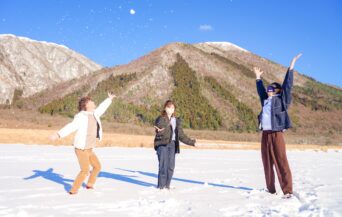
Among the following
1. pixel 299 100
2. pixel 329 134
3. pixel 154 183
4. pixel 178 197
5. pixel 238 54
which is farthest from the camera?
pixel 238 54

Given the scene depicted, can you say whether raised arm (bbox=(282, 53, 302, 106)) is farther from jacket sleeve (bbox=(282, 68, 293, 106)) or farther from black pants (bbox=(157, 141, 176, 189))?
black pants (bbox=(157, 141, 176, 189))

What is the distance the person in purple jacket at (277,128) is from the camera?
7.98 m

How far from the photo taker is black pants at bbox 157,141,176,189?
905 centimetres

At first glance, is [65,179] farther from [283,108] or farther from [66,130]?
[283,108]

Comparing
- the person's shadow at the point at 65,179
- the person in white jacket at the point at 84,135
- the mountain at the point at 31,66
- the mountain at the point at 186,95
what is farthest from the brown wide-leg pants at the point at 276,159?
the mountain at the point at 31,66

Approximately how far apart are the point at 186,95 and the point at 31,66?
339 feet

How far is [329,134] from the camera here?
75375mm

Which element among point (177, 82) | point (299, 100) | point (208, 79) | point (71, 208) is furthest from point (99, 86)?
point (71, 208)

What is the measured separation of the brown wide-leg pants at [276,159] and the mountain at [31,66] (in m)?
134

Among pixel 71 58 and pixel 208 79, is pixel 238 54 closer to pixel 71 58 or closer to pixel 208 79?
pixel 208 79

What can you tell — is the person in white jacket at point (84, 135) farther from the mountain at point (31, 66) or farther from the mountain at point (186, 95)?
the mountain at point (31, 66)

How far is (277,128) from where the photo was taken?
8.03 metres

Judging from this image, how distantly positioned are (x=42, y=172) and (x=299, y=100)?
9451 cm

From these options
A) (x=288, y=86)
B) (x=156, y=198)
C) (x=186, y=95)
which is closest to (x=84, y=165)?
(x=156, y=198)
